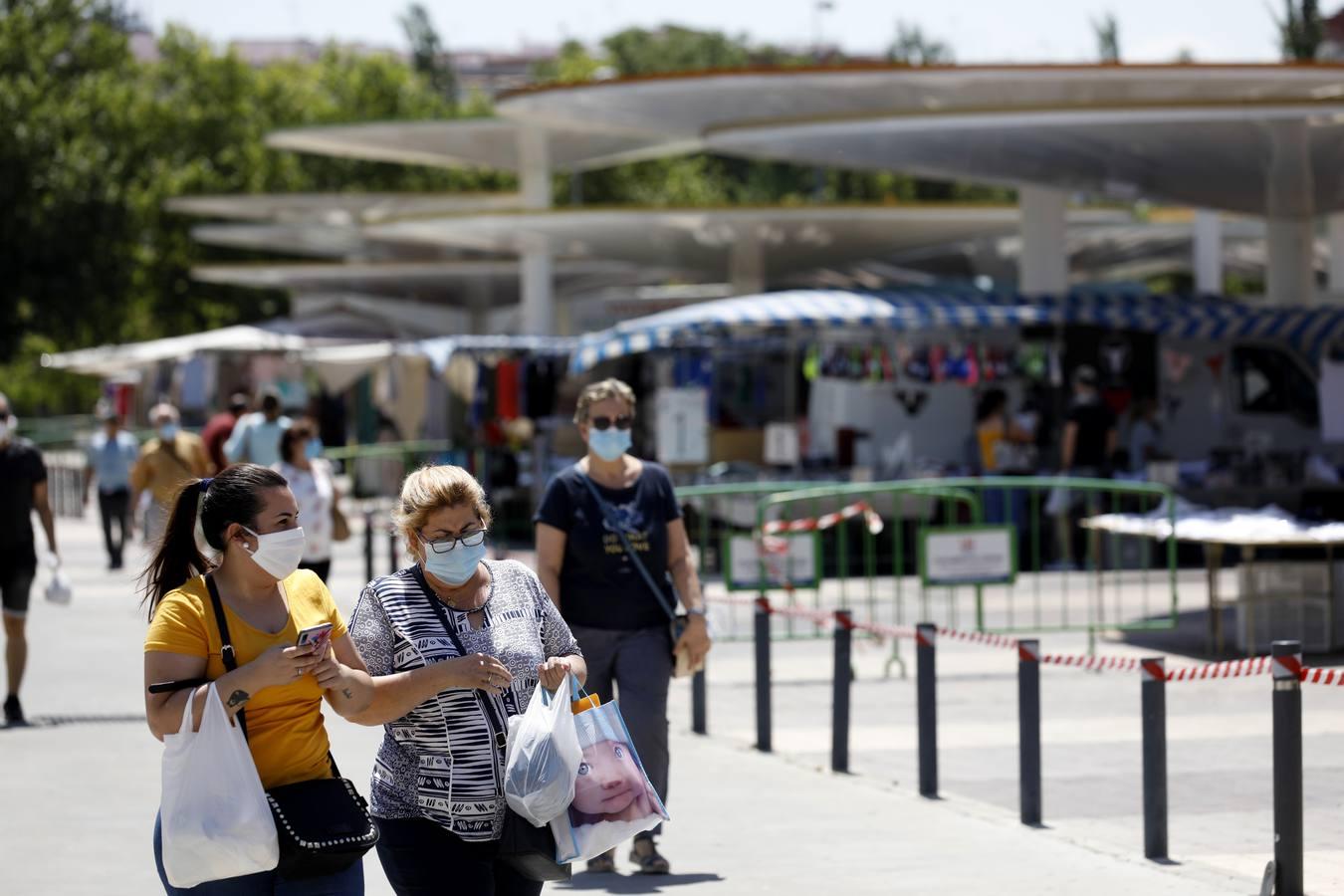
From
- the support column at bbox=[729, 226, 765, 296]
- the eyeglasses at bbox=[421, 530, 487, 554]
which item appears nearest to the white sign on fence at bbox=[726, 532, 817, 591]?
the eyeglasses at bbox=[421, 530, 487, 554]

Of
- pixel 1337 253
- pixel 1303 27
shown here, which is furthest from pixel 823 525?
pixel 1303 27

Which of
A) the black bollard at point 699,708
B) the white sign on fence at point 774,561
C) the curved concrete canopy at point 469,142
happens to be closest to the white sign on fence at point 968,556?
the white sign on fence at point 774,561

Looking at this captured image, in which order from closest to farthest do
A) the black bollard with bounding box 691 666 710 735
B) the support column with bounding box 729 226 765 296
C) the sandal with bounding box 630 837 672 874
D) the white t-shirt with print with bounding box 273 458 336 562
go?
the sandal with bounding box 630 837 672 874 → the black bollard with bounding box 691 666 710 735 → the white t-shirt with print with bounding box 273 458 336 562 → the support column with bounding box 729 226 765 296

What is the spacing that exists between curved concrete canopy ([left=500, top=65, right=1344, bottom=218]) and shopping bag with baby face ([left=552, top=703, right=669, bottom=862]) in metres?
18.2

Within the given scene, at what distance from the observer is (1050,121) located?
2295 cm

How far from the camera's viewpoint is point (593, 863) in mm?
8156

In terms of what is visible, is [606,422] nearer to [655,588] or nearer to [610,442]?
[610,442]

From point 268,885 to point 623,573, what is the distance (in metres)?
3.14

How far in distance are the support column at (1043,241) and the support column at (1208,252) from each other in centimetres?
831

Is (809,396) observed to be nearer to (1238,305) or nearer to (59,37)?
(1238,305)

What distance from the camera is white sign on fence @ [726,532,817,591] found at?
15023 mm

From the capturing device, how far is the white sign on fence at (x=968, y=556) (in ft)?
48.9

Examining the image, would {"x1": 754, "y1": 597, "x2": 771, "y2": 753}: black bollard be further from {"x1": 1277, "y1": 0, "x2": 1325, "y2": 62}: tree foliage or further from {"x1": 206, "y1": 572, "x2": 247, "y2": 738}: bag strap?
{"x1": 1277, "y1": 0, "x2": 1325, "y2": 62}: tree foliage

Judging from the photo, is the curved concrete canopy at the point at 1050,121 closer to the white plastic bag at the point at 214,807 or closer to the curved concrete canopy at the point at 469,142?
the curved concrete canopy at the point at 469,142
